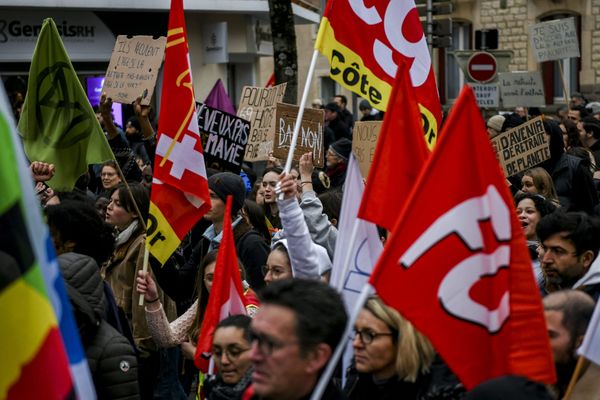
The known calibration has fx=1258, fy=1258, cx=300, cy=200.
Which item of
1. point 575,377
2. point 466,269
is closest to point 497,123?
point 575,377

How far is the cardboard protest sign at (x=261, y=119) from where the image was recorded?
11.0 metres

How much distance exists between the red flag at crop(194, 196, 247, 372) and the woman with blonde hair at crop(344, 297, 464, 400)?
1.01m

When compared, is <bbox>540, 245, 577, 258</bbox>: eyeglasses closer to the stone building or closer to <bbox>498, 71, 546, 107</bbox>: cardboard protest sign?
<bbox>498, 71, 546, 107</bbox>: cardboard protest sign

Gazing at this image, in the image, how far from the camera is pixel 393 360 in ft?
14.0

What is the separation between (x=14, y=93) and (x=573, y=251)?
1433 cm

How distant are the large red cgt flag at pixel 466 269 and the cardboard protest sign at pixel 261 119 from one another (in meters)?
7.00

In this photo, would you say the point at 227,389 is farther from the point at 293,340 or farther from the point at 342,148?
the point at 342,148

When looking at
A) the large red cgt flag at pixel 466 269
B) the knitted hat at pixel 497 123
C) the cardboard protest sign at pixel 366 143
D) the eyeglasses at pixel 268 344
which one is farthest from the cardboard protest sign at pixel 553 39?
the eyeglasses at pixel 268 344

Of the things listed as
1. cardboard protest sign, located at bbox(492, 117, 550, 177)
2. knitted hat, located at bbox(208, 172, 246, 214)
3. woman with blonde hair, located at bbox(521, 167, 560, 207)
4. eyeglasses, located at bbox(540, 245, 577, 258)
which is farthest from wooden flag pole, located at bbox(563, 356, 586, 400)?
cardboard protest sign, located at bbox(492, 117, 550, 177)

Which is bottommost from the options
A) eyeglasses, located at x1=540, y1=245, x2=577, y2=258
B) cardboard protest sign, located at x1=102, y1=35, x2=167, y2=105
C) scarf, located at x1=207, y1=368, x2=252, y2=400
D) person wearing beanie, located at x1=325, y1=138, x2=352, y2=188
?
scarf, located at x1=207, y1=368, x2=252, y2=400

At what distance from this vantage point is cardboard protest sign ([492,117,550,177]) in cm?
999

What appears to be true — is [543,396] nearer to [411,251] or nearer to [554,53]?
[411,251]

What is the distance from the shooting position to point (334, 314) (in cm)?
368

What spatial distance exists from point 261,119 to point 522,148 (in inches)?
94.5
